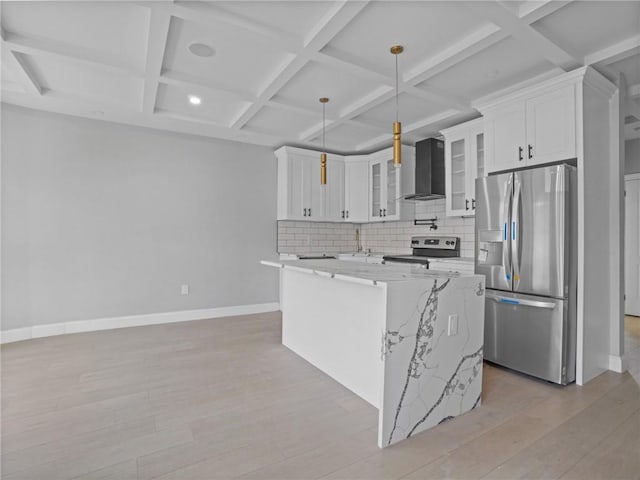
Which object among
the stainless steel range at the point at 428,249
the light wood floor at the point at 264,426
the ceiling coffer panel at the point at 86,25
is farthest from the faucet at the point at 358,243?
the ceiling coffer panel at the point at 86,25

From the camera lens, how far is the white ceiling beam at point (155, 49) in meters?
2.31

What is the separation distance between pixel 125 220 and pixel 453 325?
411 cm

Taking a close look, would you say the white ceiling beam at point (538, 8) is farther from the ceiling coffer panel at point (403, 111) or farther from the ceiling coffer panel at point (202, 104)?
the ceiling coffer panel at point (202, 104)

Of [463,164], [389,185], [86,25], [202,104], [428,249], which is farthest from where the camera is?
[389,185]

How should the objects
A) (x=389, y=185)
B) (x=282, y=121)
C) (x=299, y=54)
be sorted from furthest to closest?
(x=389, y=185)
(x=282, y=121)
(x=299, y=54)

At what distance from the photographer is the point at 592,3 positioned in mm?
2176

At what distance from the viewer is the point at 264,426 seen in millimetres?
2189

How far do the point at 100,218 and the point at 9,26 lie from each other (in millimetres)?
2289

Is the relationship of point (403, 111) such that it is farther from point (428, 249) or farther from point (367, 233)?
point (367, 233)

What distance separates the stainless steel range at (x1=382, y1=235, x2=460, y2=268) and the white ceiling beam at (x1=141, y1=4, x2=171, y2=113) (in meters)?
3.28

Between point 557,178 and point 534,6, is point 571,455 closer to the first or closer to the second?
point 557,178

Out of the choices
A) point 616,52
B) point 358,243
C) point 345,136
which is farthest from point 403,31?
point 358,243

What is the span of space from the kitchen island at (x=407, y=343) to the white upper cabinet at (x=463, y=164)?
205 cm

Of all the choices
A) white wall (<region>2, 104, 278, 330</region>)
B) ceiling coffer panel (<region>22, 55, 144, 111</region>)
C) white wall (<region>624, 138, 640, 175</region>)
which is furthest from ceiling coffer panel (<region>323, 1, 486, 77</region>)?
white wall (<region>624, 138, 640, 175</region>)
